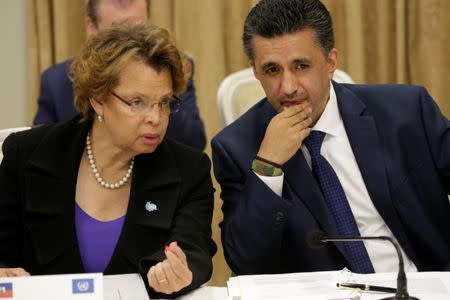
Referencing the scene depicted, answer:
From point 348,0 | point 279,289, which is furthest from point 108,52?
point 348,0

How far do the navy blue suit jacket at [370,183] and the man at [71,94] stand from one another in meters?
1.10

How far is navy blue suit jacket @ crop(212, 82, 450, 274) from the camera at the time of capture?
2.79 m

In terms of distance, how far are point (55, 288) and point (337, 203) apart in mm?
1134

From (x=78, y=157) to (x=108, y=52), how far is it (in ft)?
1.29

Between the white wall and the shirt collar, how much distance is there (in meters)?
2.99

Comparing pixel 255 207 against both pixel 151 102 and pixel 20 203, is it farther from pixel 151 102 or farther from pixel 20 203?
pixel 20 203

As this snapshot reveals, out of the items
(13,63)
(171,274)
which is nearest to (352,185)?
(171,274)

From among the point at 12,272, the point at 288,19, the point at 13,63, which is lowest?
the point at 12,272

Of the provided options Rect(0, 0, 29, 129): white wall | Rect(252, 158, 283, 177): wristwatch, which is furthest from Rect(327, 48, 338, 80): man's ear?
Rect(0, 0, 29, 129): white wall

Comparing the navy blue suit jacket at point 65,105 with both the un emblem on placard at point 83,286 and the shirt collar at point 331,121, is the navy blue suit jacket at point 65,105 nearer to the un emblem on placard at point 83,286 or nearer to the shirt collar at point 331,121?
the shirt collar at point 331,121

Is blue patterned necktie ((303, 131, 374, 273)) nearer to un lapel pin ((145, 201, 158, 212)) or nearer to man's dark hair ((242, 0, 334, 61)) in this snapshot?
man's dark hair ((242, 0, 334, 61))

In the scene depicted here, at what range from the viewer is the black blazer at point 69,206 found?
9.05 ft

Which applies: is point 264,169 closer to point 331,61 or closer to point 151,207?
point 151,207

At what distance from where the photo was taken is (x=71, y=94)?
14.3 ft
